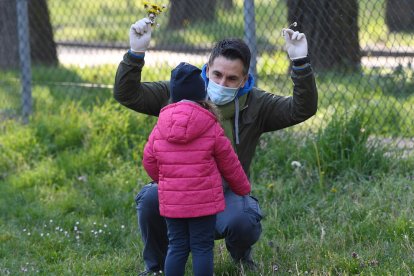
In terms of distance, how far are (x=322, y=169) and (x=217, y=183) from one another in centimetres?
194

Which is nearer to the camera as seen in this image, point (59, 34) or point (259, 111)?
point (259, 111)

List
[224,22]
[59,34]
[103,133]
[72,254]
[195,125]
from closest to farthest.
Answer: [195,125], [72,254], [103,133], [224,22], [59,34]

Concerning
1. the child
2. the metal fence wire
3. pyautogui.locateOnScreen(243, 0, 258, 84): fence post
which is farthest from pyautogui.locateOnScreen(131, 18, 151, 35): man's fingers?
pyautogui.locateOnScreen(243, 0, 258, 84): fence post

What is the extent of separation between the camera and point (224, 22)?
8.20m

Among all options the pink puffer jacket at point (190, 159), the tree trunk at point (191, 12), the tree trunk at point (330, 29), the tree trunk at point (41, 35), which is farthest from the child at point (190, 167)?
the tree trunk at point (41, 35)

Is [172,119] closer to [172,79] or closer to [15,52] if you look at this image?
[172,79]

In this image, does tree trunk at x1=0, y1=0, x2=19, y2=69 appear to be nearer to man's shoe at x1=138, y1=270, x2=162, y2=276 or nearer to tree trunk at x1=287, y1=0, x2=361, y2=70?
tree trunk at x1=287, y1=0, x2=361, y2=70

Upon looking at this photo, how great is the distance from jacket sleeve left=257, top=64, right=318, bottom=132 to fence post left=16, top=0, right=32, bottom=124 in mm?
3624

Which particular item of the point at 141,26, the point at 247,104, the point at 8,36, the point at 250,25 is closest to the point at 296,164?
the point at 250,25

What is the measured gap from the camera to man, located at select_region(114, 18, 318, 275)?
371 cm

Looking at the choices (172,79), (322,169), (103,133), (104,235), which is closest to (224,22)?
(103,133)

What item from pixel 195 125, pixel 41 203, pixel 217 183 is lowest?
pixel 41 203

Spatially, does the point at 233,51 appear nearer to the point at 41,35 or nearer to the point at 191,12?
the point at 191,12

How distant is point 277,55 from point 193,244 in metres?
5.24
